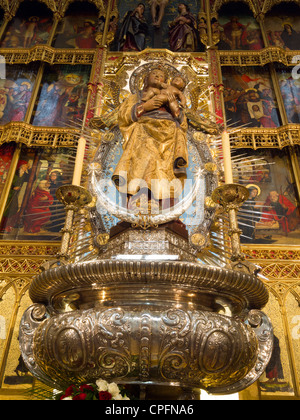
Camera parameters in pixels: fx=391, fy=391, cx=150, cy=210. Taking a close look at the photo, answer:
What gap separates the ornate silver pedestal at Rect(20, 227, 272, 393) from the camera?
2180mm

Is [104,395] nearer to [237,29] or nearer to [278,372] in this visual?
[278,372]

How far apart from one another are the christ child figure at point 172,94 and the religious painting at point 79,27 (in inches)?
123

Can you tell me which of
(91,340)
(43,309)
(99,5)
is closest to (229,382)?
(91,340)

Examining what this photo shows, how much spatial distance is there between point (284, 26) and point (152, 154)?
501 centimetres


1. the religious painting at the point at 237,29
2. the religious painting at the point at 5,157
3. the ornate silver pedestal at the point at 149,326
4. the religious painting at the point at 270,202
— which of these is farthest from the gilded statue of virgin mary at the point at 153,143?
the religious painting at the point at 237,29

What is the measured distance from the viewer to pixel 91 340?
2.21 metres

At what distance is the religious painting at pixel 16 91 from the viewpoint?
19.4 feet

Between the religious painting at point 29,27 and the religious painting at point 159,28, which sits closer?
the religious painting at point 159,28

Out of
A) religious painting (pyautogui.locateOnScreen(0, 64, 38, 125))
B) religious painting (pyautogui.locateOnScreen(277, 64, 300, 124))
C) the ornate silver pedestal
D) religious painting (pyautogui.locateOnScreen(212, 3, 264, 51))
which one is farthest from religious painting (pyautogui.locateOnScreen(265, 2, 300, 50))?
the ornate silver pedestal

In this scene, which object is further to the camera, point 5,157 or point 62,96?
point 62,96

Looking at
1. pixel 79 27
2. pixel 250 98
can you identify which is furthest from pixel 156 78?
pixel 79 27

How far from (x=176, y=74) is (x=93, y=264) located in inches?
119

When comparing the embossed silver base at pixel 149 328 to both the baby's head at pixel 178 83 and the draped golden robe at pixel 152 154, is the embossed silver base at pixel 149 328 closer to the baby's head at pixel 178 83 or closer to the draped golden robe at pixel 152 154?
the draped golden robe at pixel 152 154

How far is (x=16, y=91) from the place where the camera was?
618 cm
